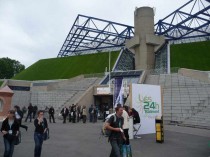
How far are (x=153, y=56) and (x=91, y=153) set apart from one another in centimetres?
4040

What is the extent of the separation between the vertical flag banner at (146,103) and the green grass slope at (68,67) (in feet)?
122

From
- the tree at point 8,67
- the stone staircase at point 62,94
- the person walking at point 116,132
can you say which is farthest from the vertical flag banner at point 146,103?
the tree at point 8,67

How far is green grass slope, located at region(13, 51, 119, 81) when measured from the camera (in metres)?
54.6

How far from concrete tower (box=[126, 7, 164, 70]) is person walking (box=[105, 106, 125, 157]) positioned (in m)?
41.0

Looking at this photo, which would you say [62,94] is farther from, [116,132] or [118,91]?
[116,132]

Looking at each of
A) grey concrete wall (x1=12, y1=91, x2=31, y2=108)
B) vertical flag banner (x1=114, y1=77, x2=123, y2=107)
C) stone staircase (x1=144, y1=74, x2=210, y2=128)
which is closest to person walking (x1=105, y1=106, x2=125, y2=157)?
vertical flag banner (x1=114, y1=77, x2=123, y2=107)

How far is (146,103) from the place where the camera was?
15961 mm

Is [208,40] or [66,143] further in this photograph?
[208,40]

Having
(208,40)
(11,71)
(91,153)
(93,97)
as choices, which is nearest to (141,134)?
(91,153)

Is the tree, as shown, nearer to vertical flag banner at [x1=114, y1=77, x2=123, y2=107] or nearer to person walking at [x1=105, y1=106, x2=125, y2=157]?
vertical flag banner at [x1=114, y1=77, x2=123, y2=107]

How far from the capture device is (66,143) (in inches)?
474

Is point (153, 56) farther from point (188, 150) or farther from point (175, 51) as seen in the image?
point (188, 150)

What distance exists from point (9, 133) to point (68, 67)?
51.6 m

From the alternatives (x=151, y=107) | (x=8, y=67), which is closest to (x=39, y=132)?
(x=151, y=107)
